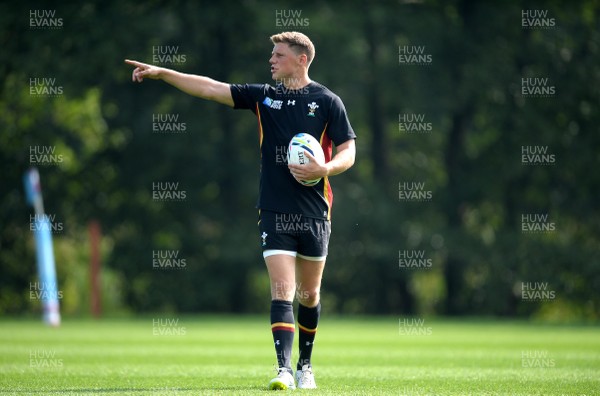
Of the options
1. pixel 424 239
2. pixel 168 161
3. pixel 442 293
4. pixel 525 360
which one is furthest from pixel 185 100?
pixel 525 360

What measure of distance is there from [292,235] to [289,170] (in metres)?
0.48

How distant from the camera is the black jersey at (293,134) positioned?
24.5ft

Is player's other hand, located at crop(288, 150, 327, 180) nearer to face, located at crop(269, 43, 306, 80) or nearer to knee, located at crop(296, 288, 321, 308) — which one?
face, located at crop(269, 43, 306, 80)

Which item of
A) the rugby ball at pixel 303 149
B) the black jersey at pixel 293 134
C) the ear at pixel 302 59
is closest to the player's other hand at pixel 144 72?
the black jersey at pixel 293 134

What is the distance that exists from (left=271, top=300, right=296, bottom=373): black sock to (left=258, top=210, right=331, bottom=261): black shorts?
39 cm

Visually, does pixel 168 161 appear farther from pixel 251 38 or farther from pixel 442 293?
pixel 442 293

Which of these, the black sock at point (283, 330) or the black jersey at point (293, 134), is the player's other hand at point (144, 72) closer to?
the black jersey at point (293, 134)

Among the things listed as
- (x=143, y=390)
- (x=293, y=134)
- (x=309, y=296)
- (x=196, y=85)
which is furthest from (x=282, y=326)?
(x=196, y=85)

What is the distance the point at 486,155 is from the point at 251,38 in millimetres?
7270

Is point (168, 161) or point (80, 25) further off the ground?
point (80, 25)

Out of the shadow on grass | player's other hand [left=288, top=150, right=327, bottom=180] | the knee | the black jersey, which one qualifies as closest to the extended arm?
the black jersey

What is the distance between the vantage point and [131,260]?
27719 mm

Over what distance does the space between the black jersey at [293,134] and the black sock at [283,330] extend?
2.33 ft

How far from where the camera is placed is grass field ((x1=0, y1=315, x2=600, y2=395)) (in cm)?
769
